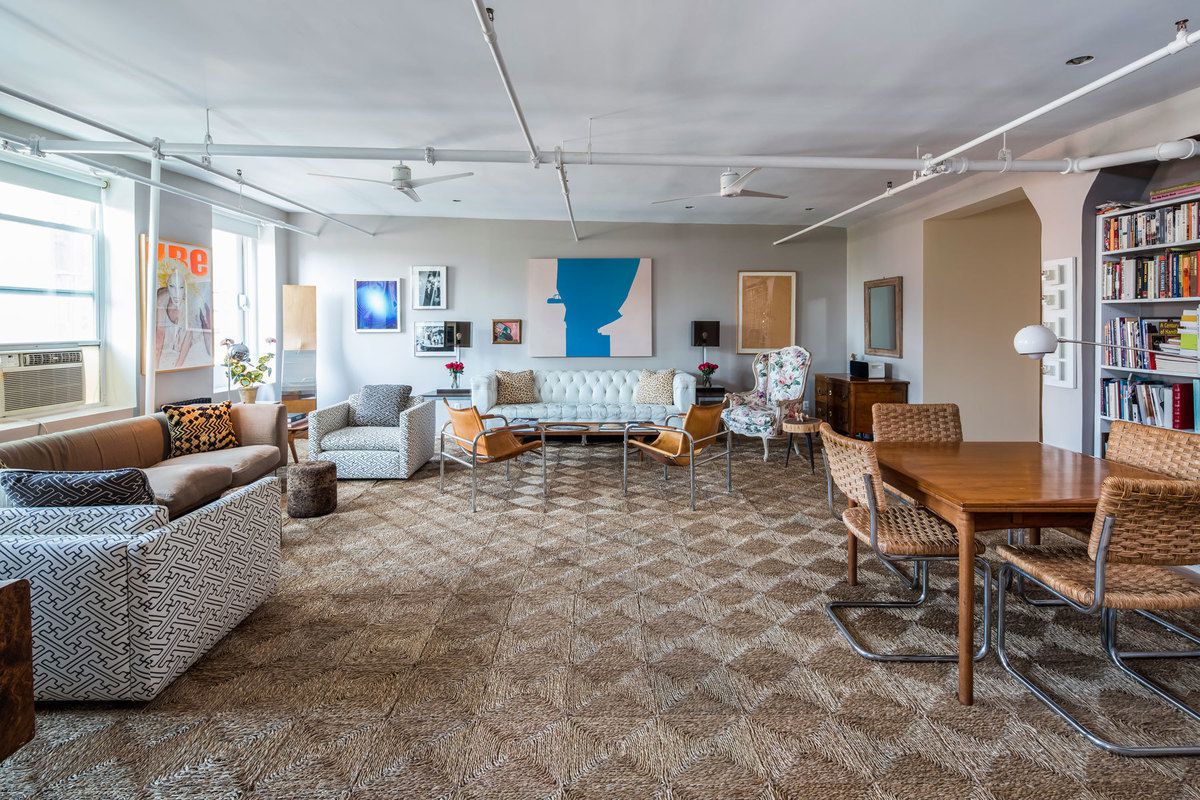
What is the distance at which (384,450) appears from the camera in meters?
6.23

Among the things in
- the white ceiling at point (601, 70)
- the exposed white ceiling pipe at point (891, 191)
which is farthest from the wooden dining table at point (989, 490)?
the exposed white ceiling pipe at point (891, 191)

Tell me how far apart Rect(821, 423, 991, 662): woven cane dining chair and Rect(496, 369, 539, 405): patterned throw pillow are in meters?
5.54

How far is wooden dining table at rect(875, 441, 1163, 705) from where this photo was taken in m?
2.43

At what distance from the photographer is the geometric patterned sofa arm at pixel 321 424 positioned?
6.16 meters

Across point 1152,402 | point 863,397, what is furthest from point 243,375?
point 1152,402

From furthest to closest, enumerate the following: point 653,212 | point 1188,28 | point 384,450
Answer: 1. point 653,212
2. point 384,450
3. point 1188,28

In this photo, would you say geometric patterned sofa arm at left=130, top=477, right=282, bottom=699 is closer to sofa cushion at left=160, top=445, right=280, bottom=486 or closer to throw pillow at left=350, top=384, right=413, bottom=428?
sofa cushion at left=160, top=445, right=280, bottom=486

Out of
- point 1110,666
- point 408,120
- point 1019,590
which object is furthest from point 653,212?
point 1110,666

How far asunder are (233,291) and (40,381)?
2997 mm

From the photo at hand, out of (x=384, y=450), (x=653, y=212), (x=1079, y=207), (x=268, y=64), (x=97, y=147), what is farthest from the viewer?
(x=653, y=212)

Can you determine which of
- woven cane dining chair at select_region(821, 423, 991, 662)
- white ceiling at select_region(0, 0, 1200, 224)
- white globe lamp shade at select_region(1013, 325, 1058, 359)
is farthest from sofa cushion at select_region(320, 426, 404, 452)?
white globe lamp shade at select_region(1013, 325, 1058, 359)

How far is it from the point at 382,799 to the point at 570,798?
0.58 m

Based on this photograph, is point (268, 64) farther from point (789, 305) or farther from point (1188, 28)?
point (789, 305)

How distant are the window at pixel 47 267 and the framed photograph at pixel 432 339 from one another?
12.0 ft
